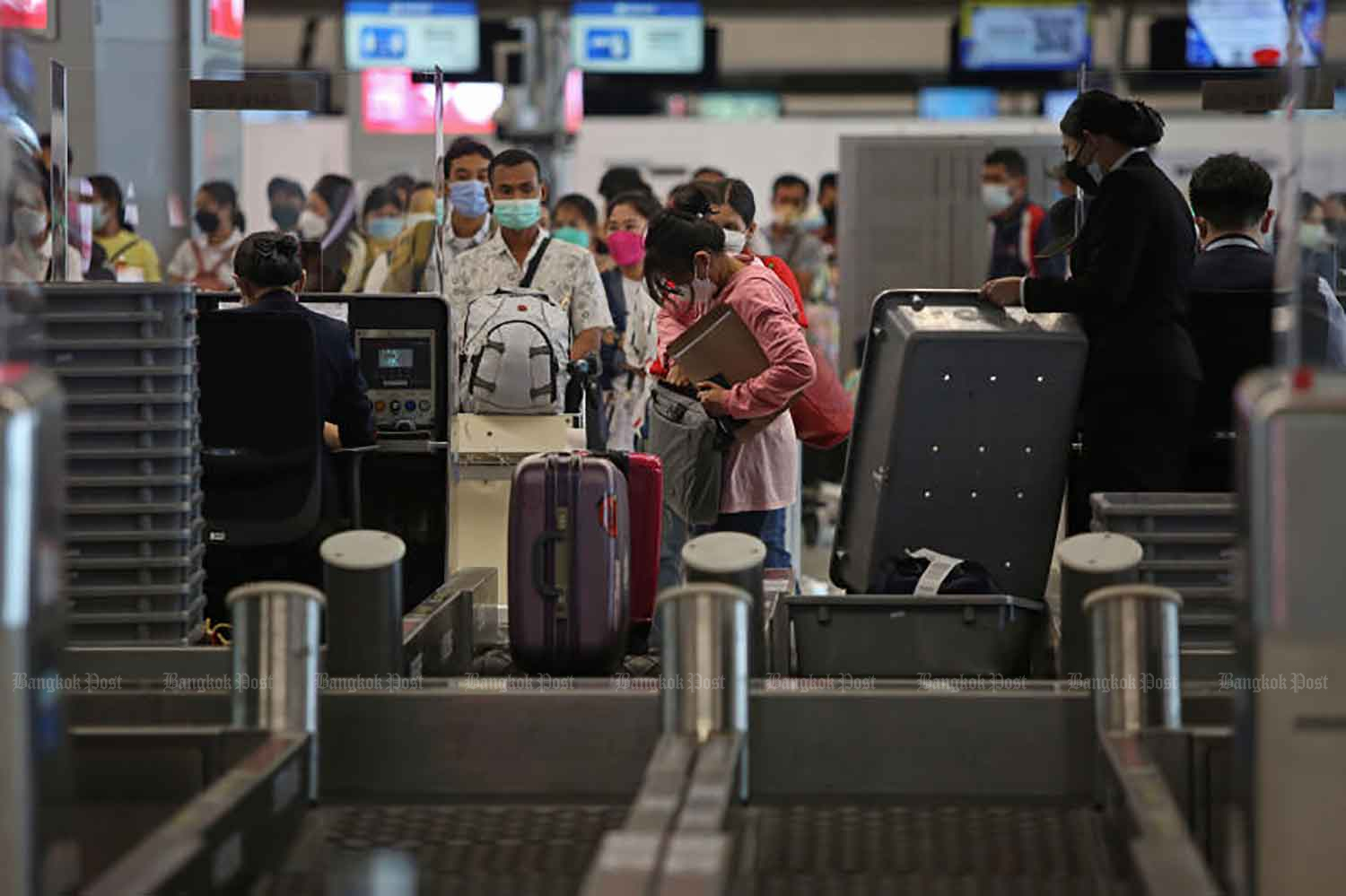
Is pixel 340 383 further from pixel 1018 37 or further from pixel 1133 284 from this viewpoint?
pixel 1018 37

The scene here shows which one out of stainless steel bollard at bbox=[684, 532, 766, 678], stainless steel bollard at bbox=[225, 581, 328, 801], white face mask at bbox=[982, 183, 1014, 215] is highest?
white face mask at bbox=[982, 183, 1014, 215]

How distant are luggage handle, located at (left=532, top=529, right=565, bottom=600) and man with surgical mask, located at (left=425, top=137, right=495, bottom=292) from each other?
361 centimetres

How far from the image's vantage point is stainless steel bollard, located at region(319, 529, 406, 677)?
3396 mm

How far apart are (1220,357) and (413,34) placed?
16118 millimetres

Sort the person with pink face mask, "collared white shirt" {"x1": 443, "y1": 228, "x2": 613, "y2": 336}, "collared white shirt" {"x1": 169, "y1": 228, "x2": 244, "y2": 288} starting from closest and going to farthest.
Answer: "collared white shirt" {"x1": 443, "y1": 228, "x2": 613, "y2": 336}
the person with pink face mask
"collared white shirt" {"x1": 169, "y1": 228, "x2": 244, "y2": 288}

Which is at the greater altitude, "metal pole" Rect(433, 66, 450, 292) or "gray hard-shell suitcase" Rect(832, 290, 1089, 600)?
"metal pole" Rect(433, 66, 450, 292)

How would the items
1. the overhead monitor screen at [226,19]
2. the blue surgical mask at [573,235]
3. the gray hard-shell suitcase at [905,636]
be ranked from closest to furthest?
the gray hard-shell suitcase at [905,636], the blue surgical mask at [573,235], the overhead monitor screen at [226,19]

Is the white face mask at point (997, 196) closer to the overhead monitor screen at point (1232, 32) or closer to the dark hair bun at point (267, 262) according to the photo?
the dark hair bun at point (267, 262)

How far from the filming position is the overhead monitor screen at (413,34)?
20203 millimetres

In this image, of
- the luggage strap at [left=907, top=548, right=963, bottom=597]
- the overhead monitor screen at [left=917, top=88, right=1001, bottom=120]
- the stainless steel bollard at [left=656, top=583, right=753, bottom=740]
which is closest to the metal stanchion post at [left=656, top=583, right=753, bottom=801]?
the stainless steel bollard at [left=656, top=583, right=753, bottom=740]

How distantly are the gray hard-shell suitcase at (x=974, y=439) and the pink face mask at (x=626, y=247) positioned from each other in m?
5.66

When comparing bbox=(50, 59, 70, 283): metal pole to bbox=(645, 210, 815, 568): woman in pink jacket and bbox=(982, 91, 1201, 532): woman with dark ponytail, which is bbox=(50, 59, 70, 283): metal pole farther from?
bbox=(982, 91, 1201, 532): woman with dark ponytail

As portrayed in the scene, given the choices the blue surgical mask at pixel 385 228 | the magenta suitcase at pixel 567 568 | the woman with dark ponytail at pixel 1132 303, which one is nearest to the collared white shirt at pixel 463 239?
the blue surgical mask at pixel 385 228

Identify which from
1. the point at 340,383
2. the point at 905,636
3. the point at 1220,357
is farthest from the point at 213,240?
the point at 905,636
